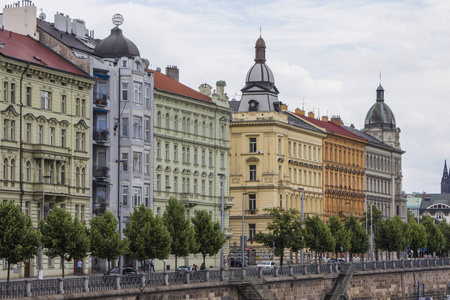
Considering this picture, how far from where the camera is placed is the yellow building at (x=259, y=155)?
5261 inches

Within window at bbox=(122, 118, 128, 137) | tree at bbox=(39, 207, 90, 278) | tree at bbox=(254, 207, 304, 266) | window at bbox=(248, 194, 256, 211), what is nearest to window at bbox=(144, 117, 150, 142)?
window at bbox=(122, 118, 128, 137)

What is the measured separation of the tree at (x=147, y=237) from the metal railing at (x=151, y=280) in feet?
22.7

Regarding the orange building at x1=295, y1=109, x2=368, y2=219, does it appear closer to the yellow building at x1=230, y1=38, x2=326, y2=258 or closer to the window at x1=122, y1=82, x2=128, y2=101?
the yellow building at x1=230, y1=38, x2=326, y2=258

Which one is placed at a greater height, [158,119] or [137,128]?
[158,119]

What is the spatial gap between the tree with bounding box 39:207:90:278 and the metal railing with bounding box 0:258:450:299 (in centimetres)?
692

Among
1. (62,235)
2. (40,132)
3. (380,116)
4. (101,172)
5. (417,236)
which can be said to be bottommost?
(62,235)

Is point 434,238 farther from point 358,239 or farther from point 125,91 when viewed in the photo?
point 125,91

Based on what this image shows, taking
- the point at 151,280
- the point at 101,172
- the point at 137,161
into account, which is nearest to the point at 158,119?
the point at 137,161

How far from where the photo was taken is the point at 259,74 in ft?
455

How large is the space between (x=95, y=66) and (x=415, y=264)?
4076 centimetres

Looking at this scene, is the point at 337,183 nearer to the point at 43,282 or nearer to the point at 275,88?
the point at 275,88

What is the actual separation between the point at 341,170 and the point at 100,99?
6385 cm

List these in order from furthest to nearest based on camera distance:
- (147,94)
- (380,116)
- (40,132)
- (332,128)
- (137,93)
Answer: (380,116) < (332,128) < (147,94) < (137,93) < (40,132)

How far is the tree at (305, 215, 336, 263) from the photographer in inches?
4535
